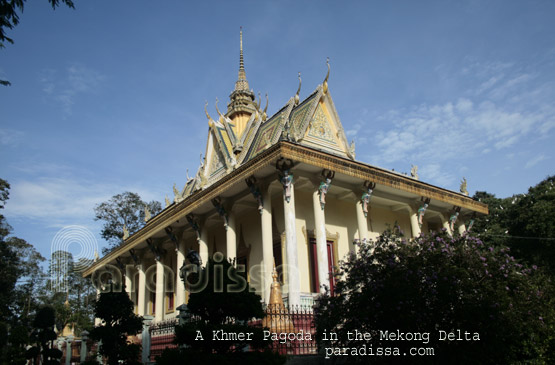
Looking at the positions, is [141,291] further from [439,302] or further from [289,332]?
[439,302]

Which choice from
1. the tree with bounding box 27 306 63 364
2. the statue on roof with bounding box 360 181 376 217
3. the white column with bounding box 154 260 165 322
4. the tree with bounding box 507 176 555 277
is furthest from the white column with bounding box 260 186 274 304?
the tree with bounding box 507 176 555 277

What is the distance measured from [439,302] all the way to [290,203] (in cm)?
543

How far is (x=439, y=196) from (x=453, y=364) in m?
8.99

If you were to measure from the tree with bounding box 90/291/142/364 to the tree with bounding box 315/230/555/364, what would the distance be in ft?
15.3

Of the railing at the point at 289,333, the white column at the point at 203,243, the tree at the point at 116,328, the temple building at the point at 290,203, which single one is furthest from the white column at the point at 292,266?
the white column at the point at 203,243

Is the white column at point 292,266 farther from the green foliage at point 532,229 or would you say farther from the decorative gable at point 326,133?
the green foliage at point 532,229

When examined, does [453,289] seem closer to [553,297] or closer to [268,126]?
[553,297]

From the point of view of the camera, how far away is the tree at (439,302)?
7594 millimetres

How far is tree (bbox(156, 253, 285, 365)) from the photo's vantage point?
6.70 meters

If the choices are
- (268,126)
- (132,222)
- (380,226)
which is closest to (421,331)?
(380,226)

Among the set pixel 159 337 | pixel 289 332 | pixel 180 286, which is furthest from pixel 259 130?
pixel 289 332

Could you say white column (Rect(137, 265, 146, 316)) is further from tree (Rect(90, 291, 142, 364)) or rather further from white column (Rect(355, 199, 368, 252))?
white column (Rect(355, 199, 368, 252))

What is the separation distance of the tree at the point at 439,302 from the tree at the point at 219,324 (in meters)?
1.64

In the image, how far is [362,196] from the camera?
46.3ft
